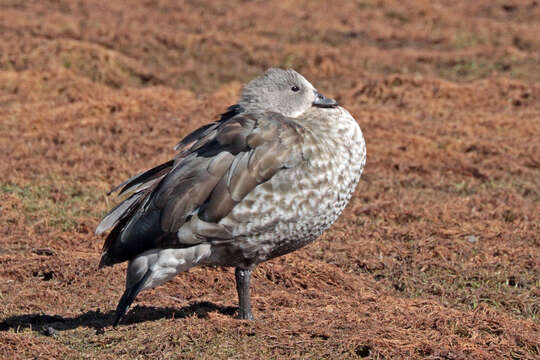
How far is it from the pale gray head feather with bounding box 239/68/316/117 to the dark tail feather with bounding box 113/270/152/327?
146 cm

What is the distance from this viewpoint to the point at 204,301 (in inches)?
228

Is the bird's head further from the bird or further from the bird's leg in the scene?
the bird's leg

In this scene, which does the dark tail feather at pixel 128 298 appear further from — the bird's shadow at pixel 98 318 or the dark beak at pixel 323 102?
the dark beak at pixel 323 102

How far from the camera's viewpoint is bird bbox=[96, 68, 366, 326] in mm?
4914

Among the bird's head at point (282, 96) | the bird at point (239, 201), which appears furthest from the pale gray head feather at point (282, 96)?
the bird at point (239, 201)

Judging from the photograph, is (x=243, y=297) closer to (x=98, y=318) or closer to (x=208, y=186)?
(x=208, y=186)

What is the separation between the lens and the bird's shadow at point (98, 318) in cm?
535

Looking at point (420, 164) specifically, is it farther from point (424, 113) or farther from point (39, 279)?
point (39, 279)

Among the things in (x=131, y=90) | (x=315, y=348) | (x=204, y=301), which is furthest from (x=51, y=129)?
(x=315, y=348)

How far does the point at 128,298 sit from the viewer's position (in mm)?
4727

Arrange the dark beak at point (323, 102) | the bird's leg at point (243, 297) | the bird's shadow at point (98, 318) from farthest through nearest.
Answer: the dark beak at point (323, 102), the bird's shadow at point (98, 318), the bird's leg at point (243, 297)

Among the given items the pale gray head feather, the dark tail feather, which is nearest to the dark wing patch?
the dark tail feather

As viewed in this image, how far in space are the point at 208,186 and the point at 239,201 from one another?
0.22m

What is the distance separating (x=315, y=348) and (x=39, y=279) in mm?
2759
